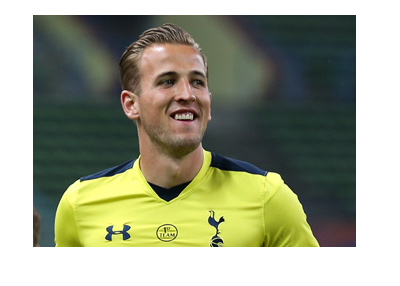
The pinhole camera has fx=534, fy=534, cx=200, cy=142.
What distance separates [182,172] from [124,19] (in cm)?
110

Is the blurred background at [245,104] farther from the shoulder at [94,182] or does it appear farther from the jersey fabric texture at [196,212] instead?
the jersey fabric texture at [196,212]

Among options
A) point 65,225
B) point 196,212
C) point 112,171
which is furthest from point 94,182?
point 196,212

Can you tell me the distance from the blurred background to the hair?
14.0 inches

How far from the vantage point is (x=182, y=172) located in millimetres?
2928

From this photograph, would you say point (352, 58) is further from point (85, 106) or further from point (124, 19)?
point (85, 106)

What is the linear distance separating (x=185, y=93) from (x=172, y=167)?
0.42 meters

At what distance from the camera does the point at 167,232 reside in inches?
113

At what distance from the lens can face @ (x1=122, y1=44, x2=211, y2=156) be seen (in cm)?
282

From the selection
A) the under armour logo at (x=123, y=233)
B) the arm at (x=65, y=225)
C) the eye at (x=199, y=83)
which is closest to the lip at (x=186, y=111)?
the eye at (x=199, y=83)

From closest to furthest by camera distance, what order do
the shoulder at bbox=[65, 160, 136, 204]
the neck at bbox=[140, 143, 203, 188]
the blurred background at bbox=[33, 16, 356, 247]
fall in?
the neck at bbox=[140, 143, 203, 188] → the shoulder at bbox=[65, 160, 136, 204] → the blurred background at bbox=[33, 16, 356, 247]

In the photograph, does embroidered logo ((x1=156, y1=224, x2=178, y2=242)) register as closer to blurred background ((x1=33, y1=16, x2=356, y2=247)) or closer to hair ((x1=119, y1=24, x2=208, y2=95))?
blurred background ((x1=33, y1=16, x2=356, y2=247))

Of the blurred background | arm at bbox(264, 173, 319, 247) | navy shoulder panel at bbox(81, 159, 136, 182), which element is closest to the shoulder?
navy shoulder panel at bbox(81, 159, 136, 182)

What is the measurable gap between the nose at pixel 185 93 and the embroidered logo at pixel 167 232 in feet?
2.25

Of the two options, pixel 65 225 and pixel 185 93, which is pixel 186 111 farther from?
pixel 65 225
